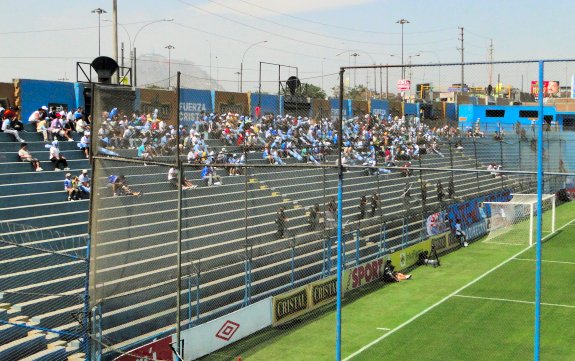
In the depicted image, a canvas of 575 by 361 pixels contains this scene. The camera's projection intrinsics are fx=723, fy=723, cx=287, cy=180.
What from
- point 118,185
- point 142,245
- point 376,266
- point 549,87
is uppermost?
point 549,87

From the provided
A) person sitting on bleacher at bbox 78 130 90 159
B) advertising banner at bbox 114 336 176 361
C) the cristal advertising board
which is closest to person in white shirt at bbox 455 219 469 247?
the cristal advertising board

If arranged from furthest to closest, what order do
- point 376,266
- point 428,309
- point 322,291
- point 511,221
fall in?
point 511,221, point 376,266, point 428,309, point 322,291

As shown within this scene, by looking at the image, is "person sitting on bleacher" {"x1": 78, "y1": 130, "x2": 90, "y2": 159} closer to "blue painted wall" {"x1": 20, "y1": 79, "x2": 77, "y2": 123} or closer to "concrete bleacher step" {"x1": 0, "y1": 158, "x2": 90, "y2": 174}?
"concrete bleacher step" {"x1": 0, "y1": 158, "x2": 90, "y2": 174}

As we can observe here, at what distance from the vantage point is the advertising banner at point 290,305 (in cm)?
1862

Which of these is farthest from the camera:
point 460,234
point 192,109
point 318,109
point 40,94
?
point 460,234

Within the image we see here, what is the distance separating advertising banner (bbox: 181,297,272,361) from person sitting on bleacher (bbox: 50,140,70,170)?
7.97 metres

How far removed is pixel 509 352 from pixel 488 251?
1289cm

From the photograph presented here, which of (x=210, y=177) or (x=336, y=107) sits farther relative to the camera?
(x=336, y=107)

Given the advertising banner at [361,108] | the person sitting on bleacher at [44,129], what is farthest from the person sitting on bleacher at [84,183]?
the advertising banner at [361,108]

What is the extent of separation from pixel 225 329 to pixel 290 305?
2938mm

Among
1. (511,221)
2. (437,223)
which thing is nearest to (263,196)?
(437,223)

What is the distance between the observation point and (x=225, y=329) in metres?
16.7

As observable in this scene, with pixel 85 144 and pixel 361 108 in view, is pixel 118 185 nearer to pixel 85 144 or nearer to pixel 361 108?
pixel 85 144

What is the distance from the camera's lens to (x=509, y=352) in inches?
671
